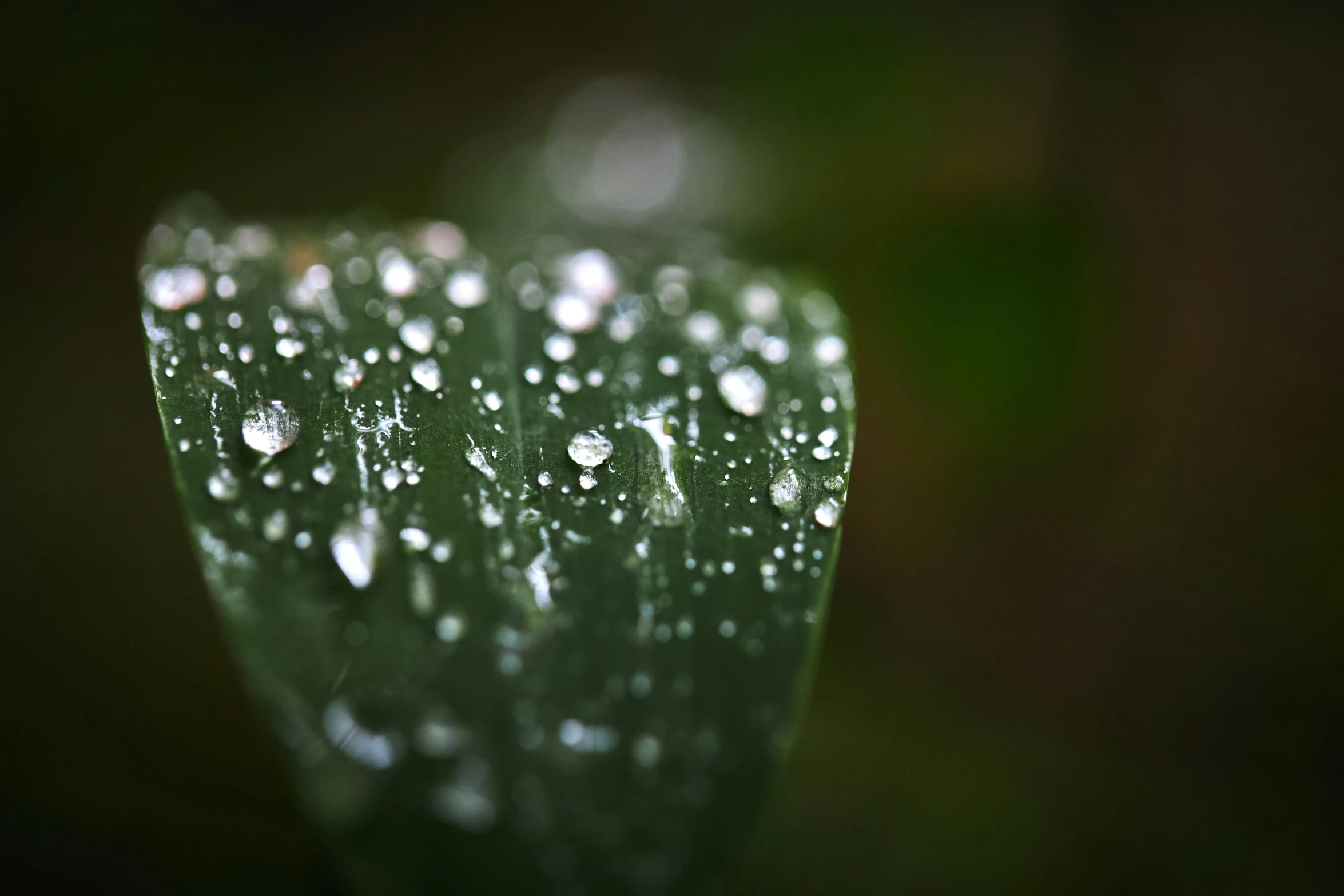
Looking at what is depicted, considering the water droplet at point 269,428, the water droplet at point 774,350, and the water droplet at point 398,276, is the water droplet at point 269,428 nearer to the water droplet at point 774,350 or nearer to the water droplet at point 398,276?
the water droplet at point 398,276

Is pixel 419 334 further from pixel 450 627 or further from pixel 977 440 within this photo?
pixel 977 440

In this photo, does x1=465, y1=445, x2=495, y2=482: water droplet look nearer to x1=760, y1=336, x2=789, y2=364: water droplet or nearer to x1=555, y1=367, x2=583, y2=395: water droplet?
x1=555, y1=367, x2=583, y2=395: water droplet

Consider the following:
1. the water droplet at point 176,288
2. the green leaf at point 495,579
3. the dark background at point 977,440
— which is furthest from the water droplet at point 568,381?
the dark background at point 977,440

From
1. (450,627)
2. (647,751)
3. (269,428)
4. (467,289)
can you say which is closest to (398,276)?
(467,289)

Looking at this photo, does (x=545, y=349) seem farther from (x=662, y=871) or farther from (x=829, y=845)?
(x=829, y=845)

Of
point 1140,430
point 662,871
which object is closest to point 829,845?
point 662,871

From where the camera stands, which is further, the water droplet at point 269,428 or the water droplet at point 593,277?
the water droplet at point 593,277
